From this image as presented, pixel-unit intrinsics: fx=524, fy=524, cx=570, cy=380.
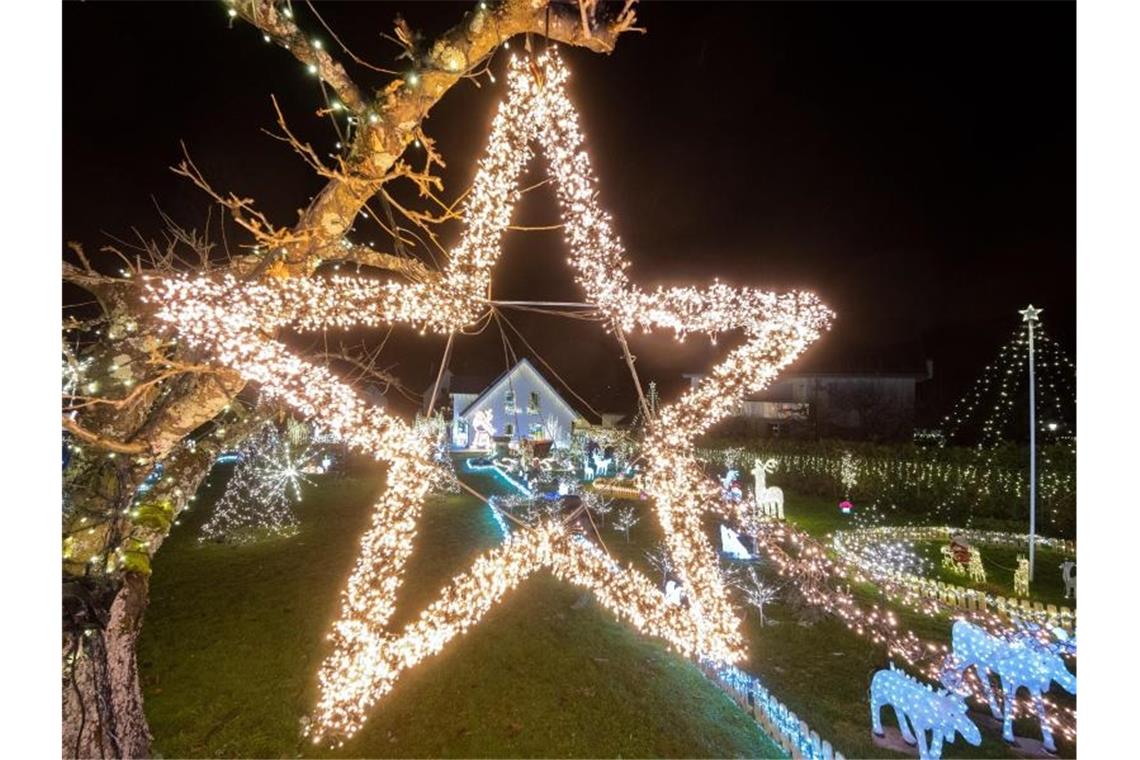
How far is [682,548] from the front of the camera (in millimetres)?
3307

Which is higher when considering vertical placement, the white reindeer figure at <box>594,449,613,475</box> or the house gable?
the house gable

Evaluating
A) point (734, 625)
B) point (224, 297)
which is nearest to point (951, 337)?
point (734, 625)

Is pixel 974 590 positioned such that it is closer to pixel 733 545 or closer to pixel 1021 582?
pixel 1021 582

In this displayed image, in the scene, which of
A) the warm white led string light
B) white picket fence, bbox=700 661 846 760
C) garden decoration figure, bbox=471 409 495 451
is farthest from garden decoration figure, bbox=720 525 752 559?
garden decoration figure, bbox=471 409 495 451

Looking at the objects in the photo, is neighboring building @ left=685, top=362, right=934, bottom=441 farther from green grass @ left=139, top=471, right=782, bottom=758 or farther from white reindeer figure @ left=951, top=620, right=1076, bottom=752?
white reindeer figure @ left=951, top=620, right=1076, bottom=752

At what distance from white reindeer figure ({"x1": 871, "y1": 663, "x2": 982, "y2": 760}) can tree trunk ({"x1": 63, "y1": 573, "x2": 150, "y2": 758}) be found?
5865mm

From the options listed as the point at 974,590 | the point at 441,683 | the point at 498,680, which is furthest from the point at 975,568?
the point at 441,683

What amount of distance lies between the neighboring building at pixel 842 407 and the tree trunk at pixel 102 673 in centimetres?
2464

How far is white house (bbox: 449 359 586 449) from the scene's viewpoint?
114 ft

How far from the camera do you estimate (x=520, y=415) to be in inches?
1393

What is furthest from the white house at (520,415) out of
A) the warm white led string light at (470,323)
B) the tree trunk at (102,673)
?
the tree trunk at (102,673)

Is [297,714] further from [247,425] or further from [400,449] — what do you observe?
[400,449]

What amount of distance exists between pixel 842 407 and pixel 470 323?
28270 mm
